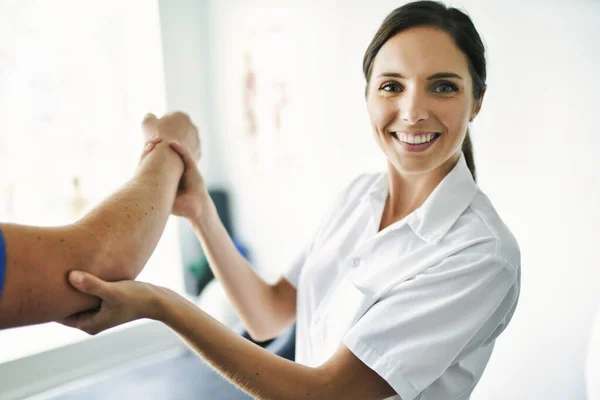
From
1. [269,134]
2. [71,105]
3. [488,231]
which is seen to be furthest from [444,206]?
[71,105]

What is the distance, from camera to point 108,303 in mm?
623

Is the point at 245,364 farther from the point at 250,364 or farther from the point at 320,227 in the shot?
Result: the point at 320,227

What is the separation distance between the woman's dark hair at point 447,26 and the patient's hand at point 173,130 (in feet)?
1.58

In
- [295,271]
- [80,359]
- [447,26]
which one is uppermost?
[447,26]

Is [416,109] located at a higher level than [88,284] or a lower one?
higher

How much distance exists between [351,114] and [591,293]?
1061 mm

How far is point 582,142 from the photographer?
3.77 feet

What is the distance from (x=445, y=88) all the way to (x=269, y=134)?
1.56 m

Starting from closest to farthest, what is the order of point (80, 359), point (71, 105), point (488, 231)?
1. point (488, 231)
2. point (80, 359)
3. point (71, 105)

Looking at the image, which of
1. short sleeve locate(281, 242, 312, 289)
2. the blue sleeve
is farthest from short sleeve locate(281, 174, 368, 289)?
the blue sleeve

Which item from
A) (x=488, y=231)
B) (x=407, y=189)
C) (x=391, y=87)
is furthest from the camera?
(x=407, y=189)

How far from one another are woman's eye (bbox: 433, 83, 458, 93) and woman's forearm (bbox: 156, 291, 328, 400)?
20.9 inches

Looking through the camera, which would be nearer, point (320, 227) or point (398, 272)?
point (398, 272)

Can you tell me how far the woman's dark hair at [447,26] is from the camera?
82 cm
